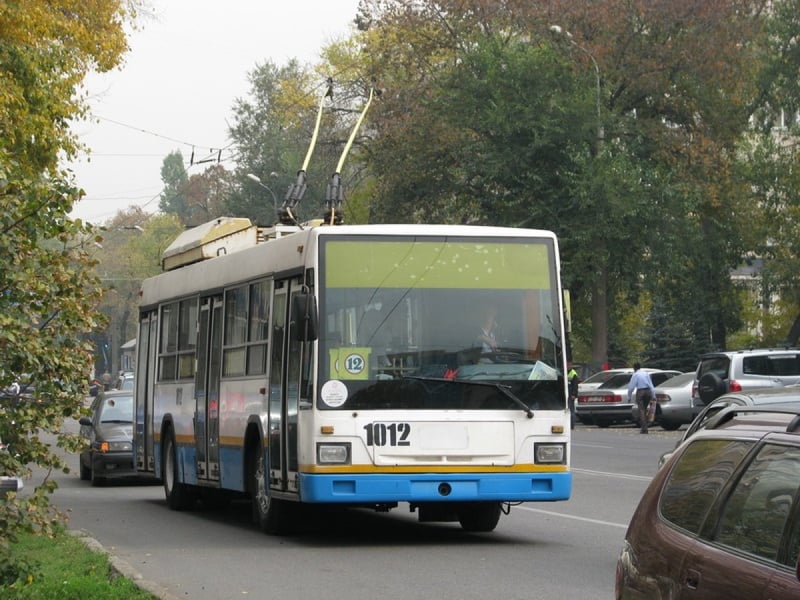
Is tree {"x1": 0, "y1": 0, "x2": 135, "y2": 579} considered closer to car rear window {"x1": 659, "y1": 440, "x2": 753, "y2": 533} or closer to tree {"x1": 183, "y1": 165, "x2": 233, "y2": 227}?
car rear window {"x1": 659, "y1": 440, "x2": 753, "y2": 533}

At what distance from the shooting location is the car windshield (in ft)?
84.9

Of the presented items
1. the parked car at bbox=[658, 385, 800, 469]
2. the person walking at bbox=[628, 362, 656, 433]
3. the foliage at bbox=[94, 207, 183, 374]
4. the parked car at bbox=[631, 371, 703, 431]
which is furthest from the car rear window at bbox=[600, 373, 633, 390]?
the foliage at bbox=[94, 207, 183, 374]

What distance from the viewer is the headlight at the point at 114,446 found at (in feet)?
81.7

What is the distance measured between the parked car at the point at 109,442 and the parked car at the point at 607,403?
18.5m

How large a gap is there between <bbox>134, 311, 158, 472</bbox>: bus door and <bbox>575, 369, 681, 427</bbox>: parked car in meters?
22.1

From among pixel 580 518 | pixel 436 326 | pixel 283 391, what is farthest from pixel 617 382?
pixel 436 326

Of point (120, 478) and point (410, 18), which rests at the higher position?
point (410, 18)

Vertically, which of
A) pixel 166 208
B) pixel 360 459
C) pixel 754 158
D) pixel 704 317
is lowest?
pixel 360 459

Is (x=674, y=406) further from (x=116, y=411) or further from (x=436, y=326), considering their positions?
(x=436, y=326)

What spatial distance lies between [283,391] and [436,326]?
1584 millimetres

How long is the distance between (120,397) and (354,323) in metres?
13.4

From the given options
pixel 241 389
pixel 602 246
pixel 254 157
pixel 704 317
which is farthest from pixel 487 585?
pixel 254 157

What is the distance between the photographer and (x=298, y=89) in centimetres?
7731

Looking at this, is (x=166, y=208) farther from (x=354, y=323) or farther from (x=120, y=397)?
(x=354, y=323)
